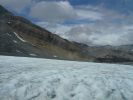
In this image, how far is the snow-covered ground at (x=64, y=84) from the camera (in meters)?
6.10

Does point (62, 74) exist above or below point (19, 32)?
below

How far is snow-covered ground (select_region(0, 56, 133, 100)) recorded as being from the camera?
6098 mm

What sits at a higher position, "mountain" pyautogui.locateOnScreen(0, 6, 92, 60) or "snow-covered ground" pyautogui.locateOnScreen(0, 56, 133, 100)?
"mountain" pyautogui.locateOnScreen(0, 6, 92, 60)

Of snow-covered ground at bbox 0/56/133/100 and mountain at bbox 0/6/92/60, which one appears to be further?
mountain at bbox 0/6/92/60

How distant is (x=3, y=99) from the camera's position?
241 inches

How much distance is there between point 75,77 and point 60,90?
0.78 m

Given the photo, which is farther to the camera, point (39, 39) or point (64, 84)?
point (39, 39)

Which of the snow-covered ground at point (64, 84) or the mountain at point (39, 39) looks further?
the mountain at point (39, 39)

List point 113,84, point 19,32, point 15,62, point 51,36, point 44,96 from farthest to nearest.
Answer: point 51,36 < point 19,32 < point 15,62 < point 113,84 < point 44,96

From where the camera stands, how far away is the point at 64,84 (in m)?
6.48

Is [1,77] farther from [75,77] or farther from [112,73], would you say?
[112,73]

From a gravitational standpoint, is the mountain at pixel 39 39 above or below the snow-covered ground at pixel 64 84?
above

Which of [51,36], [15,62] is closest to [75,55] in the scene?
[51,36]

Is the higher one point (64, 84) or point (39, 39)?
point (39, 39)
